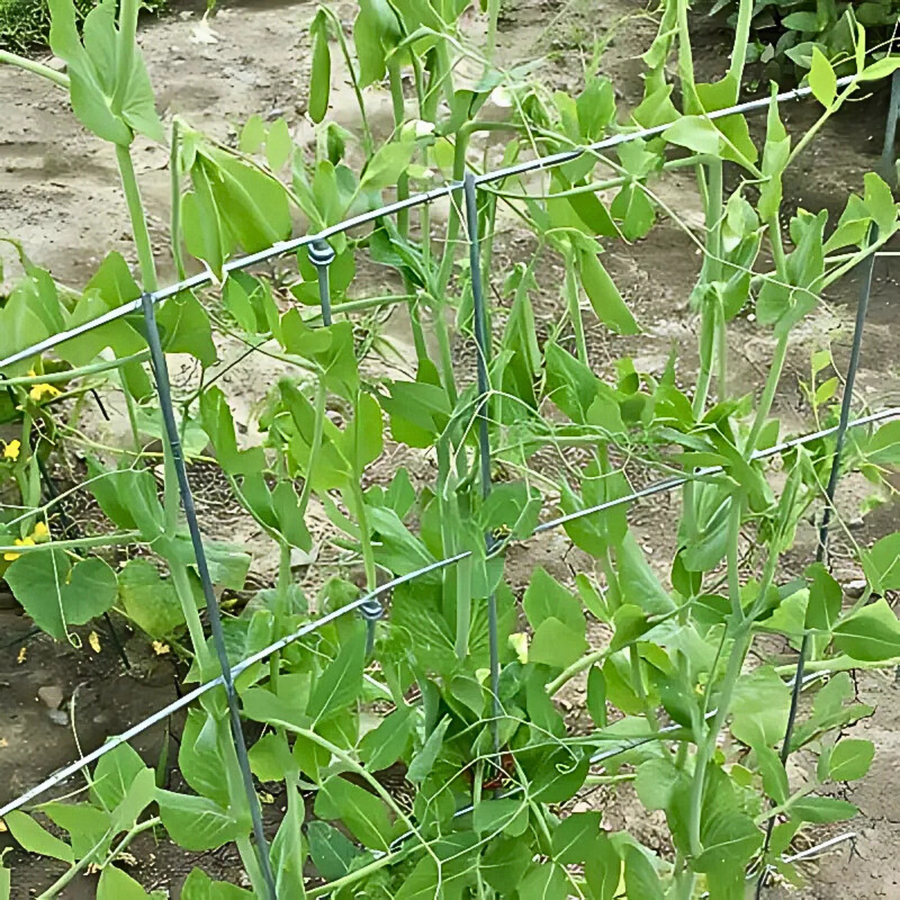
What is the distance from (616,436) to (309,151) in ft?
6.63

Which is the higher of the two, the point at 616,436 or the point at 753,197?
the point at 616,436

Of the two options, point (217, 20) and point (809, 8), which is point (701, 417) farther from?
point (217, 20)

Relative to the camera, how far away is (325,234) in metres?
0.70

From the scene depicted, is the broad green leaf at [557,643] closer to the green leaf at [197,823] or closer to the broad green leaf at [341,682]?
the broad green leaf at [341,682]

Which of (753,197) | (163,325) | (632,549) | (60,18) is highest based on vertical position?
(60,18)

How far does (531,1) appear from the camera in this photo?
329 cm

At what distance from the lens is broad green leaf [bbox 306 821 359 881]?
89 centimetres

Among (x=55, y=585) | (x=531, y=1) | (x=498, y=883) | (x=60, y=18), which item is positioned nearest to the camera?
(x=60, y=18)

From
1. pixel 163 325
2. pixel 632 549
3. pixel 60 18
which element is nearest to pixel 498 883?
pixel 632 549

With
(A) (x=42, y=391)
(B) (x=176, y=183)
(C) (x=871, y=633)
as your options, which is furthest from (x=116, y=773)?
(A) (x=42, y=391)

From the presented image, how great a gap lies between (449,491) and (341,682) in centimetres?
14

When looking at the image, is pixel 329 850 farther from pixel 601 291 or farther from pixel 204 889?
pixel 601 291

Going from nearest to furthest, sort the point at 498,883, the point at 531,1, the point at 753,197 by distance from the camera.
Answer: the point at 498,883
the point at 753,197
the point at 531,1

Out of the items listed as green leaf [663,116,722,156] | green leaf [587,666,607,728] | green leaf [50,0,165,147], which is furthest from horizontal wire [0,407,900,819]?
green leaf [50,0,165,147]
